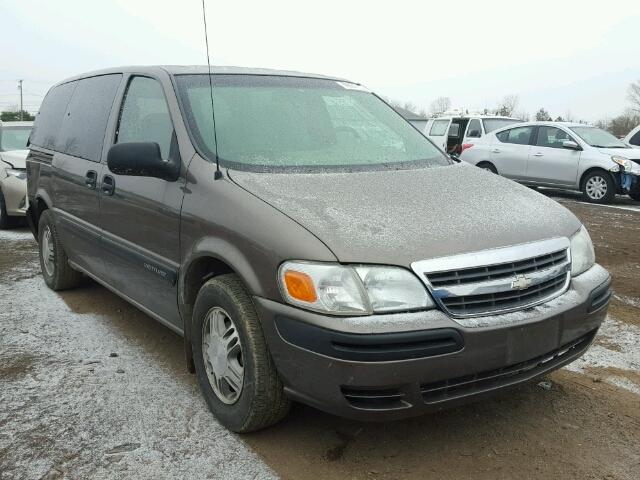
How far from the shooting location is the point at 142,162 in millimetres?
3184

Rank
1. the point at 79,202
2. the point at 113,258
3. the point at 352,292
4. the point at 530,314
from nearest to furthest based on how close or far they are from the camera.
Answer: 1. the point at 352,292
2. the point at 530,314
3. the point at 113,258
4. the point at 79,202

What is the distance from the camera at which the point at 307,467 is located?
2.68m

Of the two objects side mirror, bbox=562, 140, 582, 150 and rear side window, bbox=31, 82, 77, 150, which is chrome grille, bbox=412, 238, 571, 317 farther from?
side mirror, bbox=562, 140, 582, 150

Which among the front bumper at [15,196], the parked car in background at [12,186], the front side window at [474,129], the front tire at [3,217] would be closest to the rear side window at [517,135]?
the front side window at [474,129]

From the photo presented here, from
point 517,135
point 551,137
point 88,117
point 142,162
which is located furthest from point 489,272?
point 517,135

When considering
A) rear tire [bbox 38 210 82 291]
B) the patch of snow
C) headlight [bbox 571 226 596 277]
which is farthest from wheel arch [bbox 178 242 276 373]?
rear tire [bbox 38 210 82 291]

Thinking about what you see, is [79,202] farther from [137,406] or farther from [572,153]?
[572,153]

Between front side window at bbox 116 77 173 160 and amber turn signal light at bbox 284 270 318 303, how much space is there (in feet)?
4.10

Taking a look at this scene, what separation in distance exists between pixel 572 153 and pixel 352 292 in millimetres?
10822

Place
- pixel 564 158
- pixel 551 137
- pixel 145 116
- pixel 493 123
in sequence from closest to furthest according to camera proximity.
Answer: pixel 145 116, pixel 564 158, pixel 551 137, pixel 493 123

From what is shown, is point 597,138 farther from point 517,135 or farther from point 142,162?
point 142,162

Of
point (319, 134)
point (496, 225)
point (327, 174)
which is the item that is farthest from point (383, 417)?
point (319, 134)

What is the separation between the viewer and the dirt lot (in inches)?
105

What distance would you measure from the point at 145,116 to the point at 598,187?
393 inches
